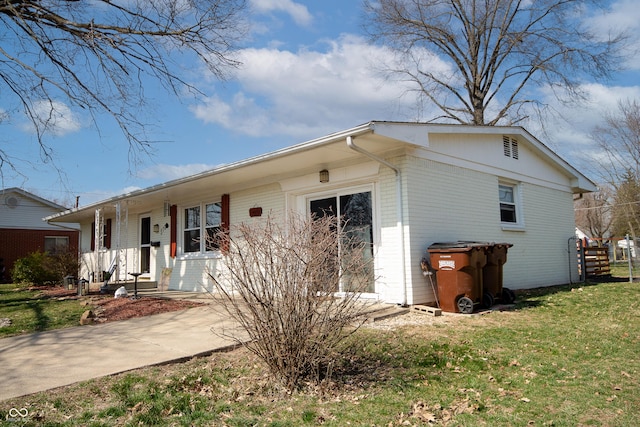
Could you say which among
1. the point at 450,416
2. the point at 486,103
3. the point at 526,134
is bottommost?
the point at 450,416

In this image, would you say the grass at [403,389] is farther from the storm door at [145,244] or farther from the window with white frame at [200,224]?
the storm door at [145,244]

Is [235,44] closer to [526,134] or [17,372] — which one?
[17,372]

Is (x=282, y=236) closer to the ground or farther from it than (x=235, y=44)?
closer to the ground

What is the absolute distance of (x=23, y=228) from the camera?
2512 centimetres

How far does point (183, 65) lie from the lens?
8672 mm

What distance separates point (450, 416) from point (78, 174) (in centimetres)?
796

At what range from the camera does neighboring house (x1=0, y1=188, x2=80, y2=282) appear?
24438 mm

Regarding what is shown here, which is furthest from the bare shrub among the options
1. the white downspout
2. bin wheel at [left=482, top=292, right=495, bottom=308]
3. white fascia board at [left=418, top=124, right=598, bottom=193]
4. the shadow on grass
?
white fascia board at [left=418, top=124, right=598, bottom=193]

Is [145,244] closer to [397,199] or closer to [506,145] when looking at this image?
[397,199]

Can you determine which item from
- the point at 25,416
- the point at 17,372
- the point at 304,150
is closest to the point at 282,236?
the point at 25,416

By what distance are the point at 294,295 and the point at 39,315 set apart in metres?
6.48

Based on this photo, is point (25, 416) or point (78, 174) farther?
point (78, 174)

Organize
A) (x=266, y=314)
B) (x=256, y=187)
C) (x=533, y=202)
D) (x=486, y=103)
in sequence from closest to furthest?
(x=266, y=314) → (x=256, y=187) → (x=533, y=202) → (x=486, y=103)

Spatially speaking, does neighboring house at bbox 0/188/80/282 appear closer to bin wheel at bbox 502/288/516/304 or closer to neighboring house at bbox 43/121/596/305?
neighboring house at bbox 43/121/596/305
